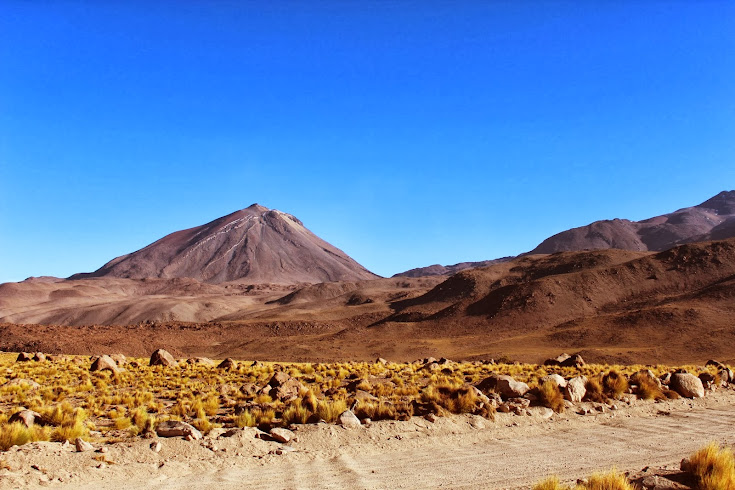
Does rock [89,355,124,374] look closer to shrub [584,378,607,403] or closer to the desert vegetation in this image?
the desert vegetation

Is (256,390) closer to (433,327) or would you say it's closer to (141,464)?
(141,464)

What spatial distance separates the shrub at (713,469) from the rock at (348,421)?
680cm

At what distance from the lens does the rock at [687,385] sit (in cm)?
1819

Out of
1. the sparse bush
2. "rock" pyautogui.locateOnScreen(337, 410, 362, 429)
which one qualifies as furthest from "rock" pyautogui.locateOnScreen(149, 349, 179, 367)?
the sparse bush

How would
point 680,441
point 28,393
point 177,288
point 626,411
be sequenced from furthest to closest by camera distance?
point 177,288 < point 28,393 < point 626,411 < point 680,441

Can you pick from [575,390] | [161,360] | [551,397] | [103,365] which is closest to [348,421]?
[551,397]

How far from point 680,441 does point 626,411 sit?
3.50 metres

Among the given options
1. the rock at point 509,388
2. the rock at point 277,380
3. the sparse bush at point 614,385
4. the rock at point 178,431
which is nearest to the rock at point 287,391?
the rock at point 277,380

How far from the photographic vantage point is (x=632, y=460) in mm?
10680

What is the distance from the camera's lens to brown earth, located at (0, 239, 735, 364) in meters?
53.1

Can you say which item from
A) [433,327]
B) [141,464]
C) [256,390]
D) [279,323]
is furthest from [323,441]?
[279,323]

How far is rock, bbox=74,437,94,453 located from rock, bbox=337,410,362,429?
509 cm

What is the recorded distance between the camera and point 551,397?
15336 millimetres

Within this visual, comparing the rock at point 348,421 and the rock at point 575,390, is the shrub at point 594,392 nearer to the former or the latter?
the rock at point 575,390
